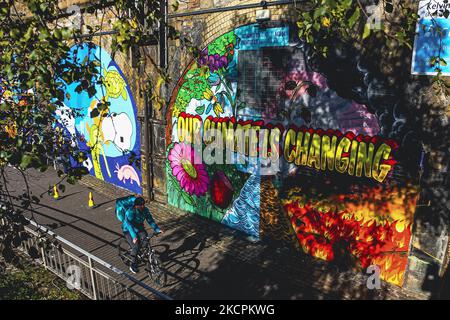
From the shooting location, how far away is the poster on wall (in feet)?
17.6

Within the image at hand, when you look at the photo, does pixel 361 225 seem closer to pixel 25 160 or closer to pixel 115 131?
pixel 25 160

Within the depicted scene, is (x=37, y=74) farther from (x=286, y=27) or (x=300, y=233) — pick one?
(x=300, y=233)

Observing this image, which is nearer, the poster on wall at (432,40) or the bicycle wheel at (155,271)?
the poster on wall at (432,40)

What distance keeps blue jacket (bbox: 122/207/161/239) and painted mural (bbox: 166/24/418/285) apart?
266 centimetres

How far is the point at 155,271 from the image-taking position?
6973 millimetres

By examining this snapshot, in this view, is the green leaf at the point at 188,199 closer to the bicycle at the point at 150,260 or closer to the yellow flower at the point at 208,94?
the bicycle at the point at 150,260

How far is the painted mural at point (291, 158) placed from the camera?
6.46 m

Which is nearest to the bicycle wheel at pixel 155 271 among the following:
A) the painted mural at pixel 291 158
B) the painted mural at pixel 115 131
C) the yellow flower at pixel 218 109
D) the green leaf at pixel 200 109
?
the painted mural at pixel 291 158

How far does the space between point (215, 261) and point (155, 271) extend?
141 centimetres

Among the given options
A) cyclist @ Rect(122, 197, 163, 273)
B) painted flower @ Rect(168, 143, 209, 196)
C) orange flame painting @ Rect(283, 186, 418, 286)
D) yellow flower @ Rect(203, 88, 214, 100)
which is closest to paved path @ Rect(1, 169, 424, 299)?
orange flame painting @ Rect(283, 186, 418, 286)

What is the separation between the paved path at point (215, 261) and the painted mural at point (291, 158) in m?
0.38

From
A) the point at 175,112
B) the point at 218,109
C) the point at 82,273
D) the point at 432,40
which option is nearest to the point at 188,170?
the point at 175,112
